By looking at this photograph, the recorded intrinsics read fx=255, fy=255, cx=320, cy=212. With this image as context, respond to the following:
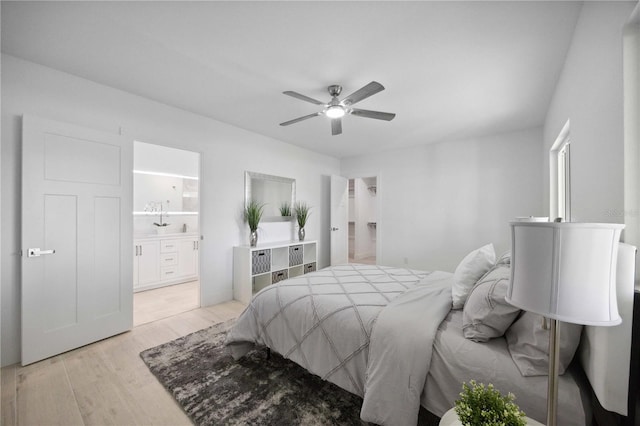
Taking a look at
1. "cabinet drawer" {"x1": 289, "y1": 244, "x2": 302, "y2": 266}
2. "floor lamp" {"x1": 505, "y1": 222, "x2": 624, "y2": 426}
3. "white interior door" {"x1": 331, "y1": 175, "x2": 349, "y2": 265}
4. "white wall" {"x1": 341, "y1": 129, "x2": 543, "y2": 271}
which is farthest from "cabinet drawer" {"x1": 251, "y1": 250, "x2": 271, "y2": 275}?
"floor lamp" {"x1": 505, "y1": 222, "x2": 624, "y2": 426}

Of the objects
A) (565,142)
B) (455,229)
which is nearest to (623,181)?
(565,142)

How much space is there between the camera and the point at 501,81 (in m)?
2.46

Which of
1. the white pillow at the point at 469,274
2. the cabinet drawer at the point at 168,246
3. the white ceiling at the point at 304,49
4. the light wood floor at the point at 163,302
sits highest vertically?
the white ceiling at the point at 304,49

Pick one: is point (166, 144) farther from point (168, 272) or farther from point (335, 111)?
point (168, 272)

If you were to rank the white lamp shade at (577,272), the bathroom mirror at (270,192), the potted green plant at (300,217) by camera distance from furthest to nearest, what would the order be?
the potted green plant at (300,217) < the bathroom mirror at (270,192) < the white lamp shade at (577,272)

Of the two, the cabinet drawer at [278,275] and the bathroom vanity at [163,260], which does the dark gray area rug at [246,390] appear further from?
the bathroom vanity at [163,260]

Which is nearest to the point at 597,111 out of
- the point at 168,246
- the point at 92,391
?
the point at 92,391

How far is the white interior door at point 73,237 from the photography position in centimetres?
213

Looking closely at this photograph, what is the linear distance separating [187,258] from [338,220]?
3.02 meters

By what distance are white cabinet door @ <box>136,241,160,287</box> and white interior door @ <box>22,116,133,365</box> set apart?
5.27ft

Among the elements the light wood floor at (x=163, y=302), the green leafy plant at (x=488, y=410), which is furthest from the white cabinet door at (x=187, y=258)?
the green leafy plant at (x=488, y=410)

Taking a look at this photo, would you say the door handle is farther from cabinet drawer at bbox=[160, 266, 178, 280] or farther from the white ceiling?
cabinet drawer at bbox=[160, 266, 178, 280]

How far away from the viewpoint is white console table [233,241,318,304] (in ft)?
11.8

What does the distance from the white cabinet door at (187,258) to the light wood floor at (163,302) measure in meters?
0.29
